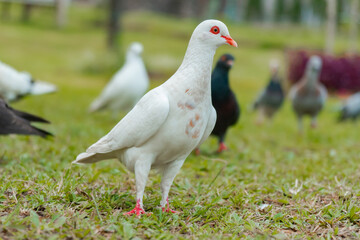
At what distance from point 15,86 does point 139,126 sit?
3.67 metres

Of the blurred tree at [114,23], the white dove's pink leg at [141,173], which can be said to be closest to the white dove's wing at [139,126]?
the white dove's pink leg at [141,173]

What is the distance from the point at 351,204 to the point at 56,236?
1.97 metres

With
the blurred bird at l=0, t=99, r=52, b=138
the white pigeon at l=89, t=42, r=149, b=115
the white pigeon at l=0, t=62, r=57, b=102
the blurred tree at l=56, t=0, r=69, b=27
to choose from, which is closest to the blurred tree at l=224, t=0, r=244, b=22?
the blurred tree at l=56, t=0, r=69, b=27

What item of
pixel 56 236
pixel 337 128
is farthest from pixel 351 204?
pixel 337 128

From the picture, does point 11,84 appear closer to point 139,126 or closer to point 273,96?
point 139,126

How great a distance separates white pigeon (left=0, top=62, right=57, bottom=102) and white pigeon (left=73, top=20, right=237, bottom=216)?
130 inches

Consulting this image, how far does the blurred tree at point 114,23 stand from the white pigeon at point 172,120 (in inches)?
497

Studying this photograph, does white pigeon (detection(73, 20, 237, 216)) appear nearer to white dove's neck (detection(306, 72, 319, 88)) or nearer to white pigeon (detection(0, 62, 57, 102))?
white pigeon (detection(0, 62, 57, 102))

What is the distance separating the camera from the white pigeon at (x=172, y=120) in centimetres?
262

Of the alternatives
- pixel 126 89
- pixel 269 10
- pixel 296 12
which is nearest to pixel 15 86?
pixel 126 89

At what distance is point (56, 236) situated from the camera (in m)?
2.29

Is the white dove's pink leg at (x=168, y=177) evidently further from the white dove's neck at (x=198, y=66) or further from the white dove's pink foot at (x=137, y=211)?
the white dove's neck at (x=198, y=66)

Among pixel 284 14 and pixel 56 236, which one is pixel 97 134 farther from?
pixel 284 14

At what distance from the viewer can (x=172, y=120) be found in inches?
103
